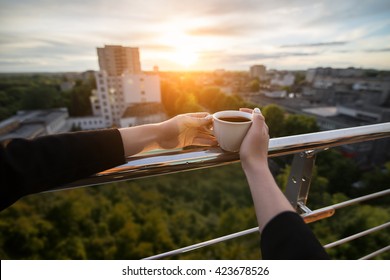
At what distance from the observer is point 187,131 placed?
758 mm

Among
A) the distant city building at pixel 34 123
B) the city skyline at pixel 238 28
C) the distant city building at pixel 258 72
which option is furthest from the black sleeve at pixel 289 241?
the distant city building at pixel 34 123

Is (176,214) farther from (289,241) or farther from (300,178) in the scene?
(289,241)

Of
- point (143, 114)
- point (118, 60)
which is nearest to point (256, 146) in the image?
point (143, 114)

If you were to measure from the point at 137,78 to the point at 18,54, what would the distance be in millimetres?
9047

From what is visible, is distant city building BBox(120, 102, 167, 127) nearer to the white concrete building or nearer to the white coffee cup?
the white concrete building

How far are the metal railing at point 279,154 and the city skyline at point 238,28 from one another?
12.0 ft

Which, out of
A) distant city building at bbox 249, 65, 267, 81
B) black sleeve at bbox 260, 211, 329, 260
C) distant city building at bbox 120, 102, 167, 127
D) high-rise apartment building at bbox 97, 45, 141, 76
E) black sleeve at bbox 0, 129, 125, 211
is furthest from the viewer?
high-rise apartment building at bbox 97, 45, 141, 76

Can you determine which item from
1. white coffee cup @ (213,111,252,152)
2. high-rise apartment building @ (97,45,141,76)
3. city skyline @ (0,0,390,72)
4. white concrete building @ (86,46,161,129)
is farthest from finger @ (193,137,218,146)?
high-rise apartment building @ (97,45,141,76)

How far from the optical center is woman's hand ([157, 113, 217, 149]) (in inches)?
29.0

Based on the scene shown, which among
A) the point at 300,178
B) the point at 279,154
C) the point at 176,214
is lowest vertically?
the point at 176,214

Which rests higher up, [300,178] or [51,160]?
[51,160]

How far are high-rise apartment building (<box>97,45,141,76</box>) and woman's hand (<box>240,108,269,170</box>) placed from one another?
17528 millimetres

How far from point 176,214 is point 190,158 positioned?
988 cm
